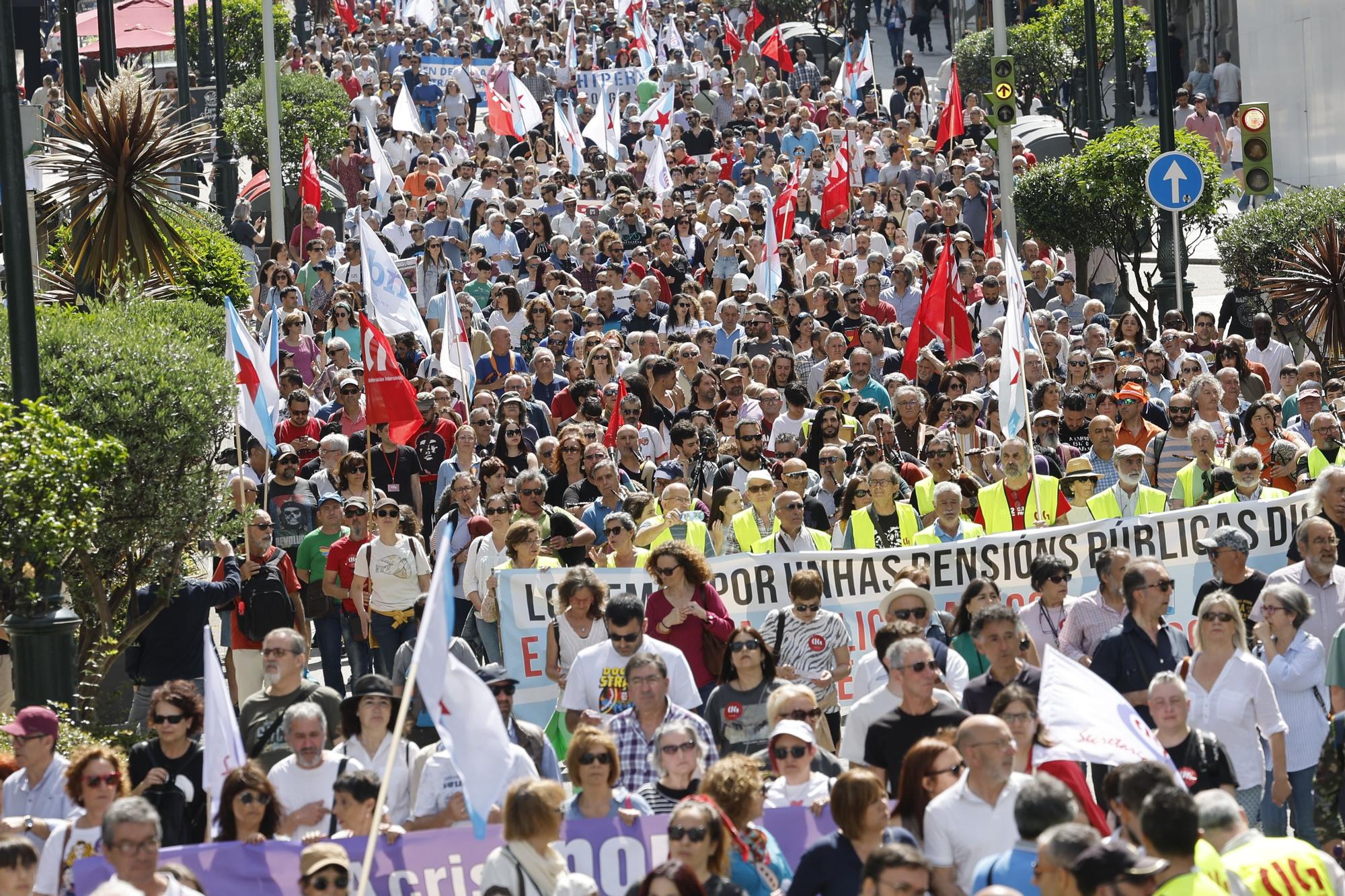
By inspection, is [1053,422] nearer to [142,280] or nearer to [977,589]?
[977,589]

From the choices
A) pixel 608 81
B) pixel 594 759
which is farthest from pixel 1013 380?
pixel 608 81

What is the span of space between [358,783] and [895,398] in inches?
309

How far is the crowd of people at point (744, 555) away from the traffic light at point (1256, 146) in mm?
1163

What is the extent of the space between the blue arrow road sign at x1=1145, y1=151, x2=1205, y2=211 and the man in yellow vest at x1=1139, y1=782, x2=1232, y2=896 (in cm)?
1356

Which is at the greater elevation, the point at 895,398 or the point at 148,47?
the point at 148,47

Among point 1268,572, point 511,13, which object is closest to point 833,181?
point 1268,572

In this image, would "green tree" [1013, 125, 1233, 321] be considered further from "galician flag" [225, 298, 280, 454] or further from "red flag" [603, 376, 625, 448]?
"galician flag" [225, 298, 280, 454]

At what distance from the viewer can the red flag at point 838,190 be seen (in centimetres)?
2530

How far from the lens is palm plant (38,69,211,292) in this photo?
1725 cm

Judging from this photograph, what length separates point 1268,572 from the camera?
459 inches

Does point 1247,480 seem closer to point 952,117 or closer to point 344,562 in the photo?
point 344,562

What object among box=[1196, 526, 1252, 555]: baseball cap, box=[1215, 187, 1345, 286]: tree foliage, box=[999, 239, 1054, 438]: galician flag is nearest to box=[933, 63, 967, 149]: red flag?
box=[1215, 187, 1345, 286]: tree foliage

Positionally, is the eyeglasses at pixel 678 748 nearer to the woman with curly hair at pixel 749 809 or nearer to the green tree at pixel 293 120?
the woman with curly hair at pixel 749 809

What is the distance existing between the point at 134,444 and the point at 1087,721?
6.23 metres
